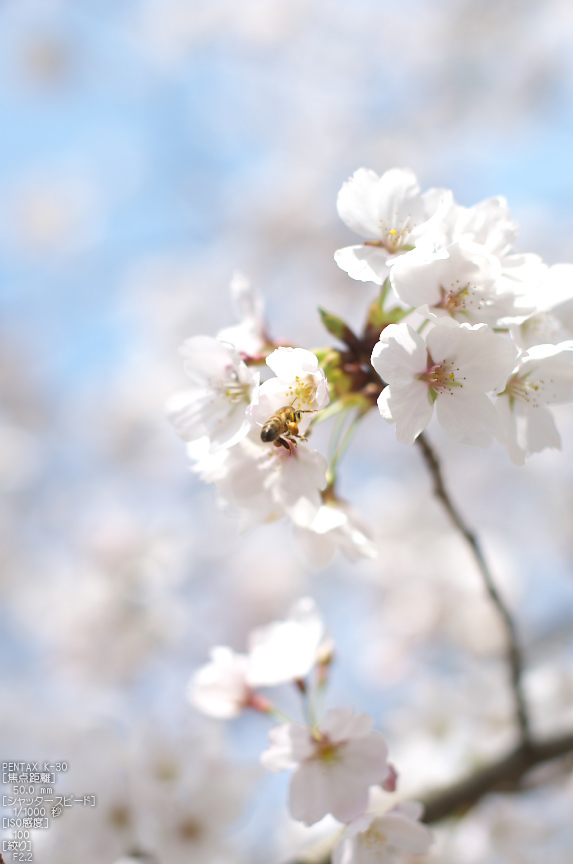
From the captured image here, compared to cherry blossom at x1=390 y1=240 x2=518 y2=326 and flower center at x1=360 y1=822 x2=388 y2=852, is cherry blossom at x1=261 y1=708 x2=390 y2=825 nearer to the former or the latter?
flower center at x1=360 y1=822 x2=388 y2=852

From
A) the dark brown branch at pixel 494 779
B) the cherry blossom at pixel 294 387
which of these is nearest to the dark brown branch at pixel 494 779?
the dark brown branch at pixel 494 779

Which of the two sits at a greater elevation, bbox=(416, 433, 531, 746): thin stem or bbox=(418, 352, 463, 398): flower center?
bbox=(418, 352, 463, 398): flower center

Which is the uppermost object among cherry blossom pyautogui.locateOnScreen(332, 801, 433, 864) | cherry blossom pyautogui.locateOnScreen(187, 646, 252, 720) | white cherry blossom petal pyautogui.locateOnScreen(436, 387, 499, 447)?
white cherry blossom petal pyautogui.locateOnScreen(436, 387, 499, 447)

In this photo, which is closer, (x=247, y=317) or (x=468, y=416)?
(x=468, y=416)

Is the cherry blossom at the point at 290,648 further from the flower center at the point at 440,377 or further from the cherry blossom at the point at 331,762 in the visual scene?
the flower center at the point at 440,377

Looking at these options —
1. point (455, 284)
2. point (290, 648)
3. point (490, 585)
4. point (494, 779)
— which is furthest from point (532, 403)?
point (494, 779)

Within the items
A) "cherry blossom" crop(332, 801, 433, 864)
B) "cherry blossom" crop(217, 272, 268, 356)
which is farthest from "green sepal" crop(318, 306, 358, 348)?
"cherry blossom" crop(332, 801, 433, 864)

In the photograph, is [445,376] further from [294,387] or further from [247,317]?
[247,317]
